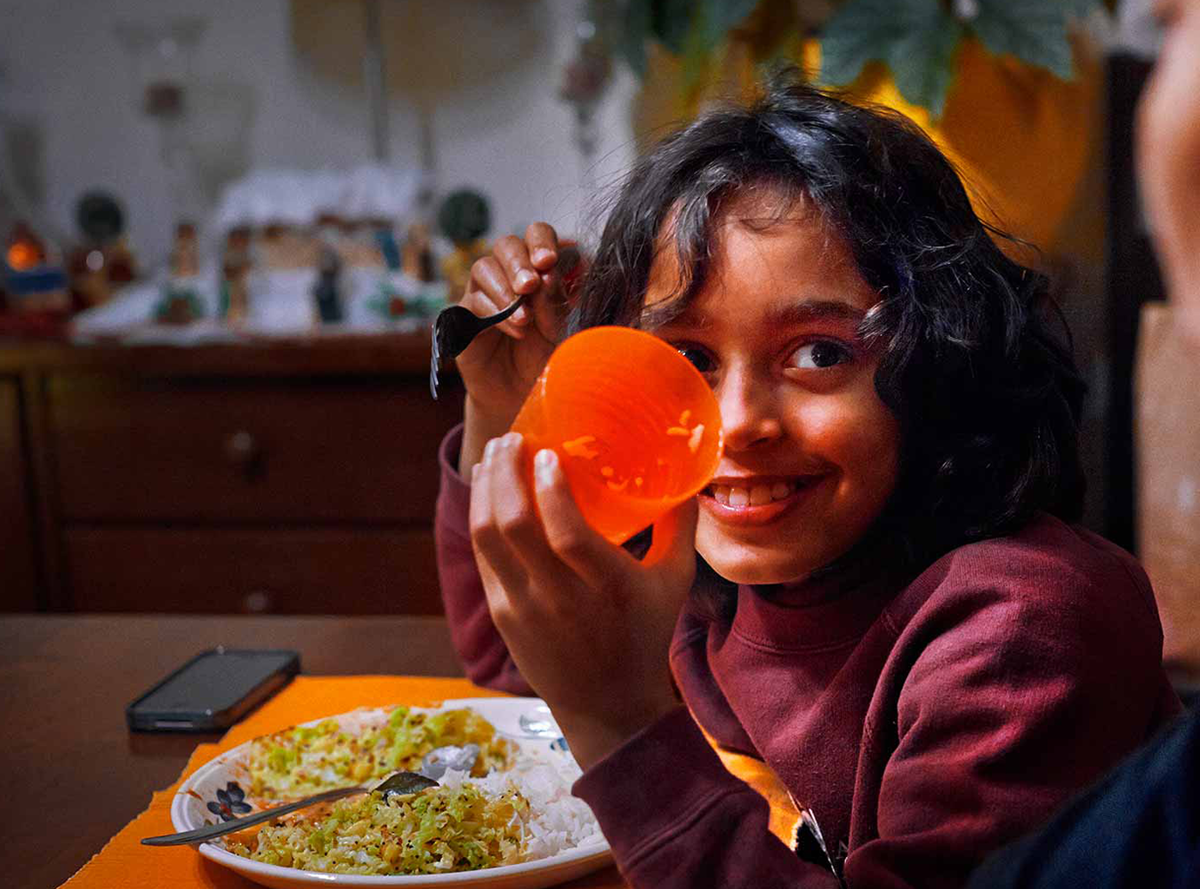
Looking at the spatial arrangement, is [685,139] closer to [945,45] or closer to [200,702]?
[200,702]

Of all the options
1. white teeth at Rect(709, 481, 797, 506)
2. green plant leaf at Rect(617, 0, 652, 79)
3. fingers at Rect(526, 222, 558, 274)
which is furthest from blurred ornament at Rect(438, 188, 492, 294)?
white teeth at Rect(709, 481, 797, 506)

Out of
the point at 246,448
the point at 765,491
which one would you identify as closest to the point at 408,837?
the point at 765,491

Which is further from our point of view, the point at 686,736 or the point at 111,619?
the point at 111,619

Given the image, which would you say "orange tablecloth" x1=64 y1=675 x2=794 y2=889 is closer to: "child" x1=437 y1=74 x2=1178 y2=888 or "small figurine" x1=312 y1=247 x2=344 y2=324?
"child" x1=437 y1=74 x2=1178 y2=888

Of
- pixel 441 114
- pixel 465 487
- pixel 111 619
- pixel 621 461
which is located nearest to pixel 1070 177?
pixel 441 114

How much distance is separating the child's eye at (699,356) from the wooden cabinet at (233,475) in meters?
1.59

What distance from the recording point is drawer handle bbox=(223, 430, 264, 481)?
95.7 inches

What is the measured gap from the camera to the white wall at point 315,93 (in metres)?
2.74

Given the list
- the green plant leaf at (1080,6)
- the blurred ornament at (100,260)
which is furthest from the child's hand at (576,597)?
the blurred ornament at (100,260)

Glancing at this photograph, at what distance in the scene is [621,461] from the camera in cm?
62

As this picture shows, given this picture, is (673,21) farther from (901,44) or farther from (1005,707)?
(1005,707)

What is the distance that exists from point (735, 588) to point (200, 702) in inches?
17.9

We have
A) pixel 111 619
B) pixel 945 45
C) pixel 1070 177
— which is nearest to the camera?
pixel 111 619

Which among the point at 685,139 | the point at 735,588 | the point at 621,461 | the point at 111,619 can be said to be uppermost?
the point at 685,139
